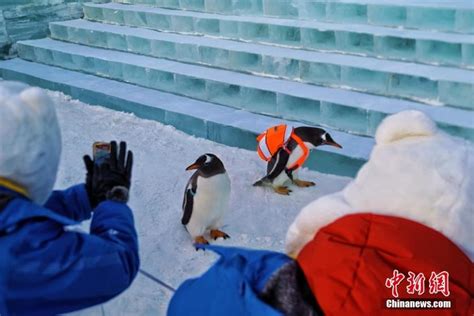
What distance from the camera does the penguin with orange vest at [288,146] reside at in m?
3.06

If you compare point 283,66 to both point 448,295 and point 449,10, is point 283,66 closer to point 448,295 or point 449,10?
point 449,10

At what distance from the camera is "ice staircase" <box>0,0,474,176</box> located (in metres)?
3.50

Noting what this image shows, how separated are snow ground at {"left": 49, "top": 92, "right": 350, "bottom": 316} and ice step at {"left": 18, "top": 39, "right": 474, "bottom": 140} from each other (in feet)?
1.29

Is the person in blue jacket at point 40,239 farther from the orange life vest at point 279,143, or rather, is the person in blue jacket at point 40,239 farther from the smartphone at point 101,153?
the orange life vest at point 279,143

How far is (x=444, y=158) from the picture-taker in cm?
117

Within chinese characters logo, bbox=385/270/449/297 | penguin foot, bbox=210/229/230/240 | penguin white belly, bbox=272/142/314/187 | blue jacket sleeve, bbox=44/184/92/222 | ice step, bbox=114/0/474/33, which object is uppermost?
ice step, bbox=114/0/474/33

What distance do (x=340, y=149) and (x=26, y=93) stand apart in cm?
227

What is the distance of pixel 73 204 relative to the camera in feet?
5.62

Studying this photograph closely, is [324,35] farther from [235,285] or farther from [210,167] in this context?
[235,285]

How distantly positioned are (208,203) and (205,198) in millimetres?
29

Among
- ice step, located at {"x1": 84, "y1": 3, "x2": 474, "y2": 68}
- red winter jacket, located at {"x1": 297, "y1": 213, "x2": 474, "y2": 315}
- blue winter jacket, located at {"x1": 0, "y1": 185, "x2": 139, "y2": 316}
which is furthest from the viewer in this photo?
ice step, located at {"x1": 84, "y1": 3, "x2": 474, "y2": 68}

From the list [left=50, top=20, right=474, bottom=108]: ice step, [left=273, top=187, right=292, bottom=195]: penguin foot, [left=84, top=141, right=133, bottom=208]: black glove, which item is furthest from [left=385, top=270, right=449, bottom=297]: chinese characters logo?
[left=50, top=20, right=474, bottom=108]: ice step

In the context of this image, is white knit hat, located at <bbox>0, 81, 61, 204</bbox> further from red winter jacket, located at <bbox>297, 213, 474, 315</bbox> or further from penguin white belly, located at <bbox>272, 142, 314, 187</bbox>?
penguin white belly, located at <bbox>272, 142, 314, 187</bbox>

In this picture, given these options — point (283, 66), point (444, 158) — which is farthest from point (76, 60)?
point (444, 158)
